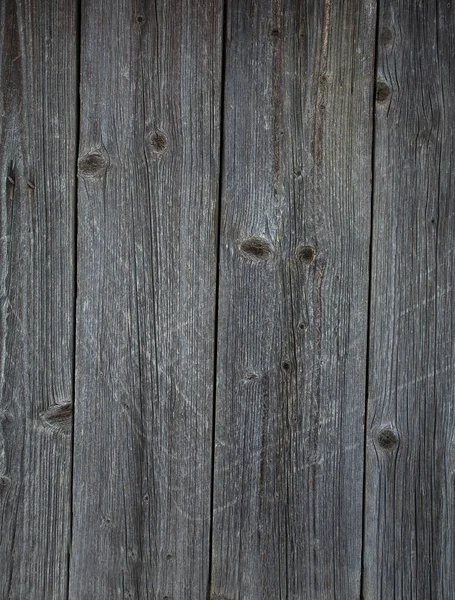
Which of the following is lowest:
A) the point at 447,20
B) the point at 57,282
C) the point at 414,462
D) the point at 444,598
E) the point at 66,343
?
the point at 444,598

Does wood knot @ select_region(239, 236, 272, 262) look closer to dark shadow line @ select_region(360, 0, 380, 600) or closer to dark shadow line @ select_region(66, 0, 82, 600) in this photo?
dark shadow line @ select_region(360, 0, 380, 600)

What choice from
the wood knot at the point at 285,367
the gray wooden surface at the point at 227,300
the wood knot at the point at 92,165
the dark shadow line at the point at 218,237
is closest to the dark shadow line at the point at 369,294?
the gray wooden surface at the point at 227,300

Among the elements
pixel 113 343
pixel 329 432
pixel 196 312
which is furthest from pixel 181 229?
pixel 329 432

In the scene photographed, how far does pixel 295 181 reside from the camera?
1.37m

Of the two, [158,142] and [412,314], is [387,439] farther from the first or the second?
[158,142]

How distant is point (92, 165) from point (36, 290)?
29 centimetres

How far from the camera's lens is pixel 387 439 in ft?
4.56

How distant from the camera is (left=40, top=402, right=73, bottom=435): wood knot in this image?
140cm

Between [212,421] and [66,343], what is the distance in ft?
1.17

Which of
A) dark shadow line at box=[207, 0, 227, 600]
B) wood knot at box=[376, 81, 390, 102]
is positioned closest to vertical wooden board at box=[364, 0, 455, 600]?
wood knot at box=[376, 81, 390, 102]

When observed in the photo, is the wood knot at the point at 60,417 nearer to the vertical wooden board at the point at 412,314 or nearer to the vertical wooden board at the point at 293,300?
the vertical wooden board at the point at 293,300

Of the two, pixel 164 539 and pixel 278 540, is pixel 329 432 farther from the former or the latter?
pixel 164 539

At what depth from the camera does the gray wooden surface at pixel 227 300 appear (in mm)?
1366

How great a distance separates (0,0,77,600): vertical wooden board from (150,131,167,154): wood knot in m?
0.17
